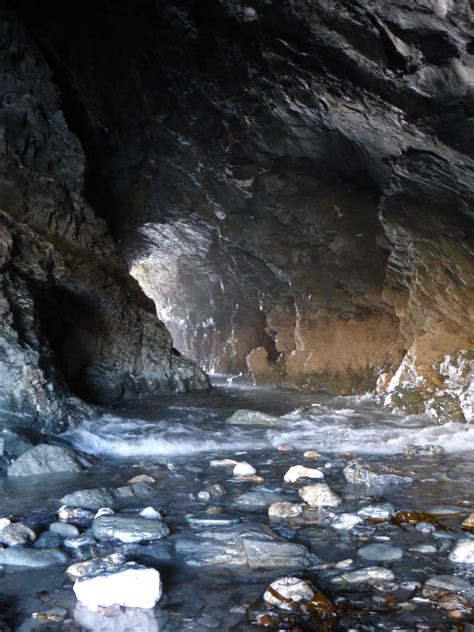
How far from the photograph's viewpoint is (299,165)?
1047 centimetres

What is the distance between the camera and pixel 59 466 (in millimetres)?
4883

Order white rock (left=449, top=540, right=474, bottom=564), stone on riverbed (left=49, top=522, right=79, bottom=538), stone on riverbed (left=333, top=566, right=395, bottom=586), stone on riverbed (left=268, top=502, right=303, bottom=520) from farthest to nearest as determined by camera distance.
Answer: stone on riverbed (left=268, top=502, right=303, bottom=520), stone on riverbed (left=49, top=522, right=79, bottom=538), white rock (left=449, top=540, right=474, bottom=564), stone on riverbed (left=333, top=566, right=395, bottom=586)

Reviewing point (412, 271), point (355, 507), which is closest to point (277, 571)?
point (355, 507)

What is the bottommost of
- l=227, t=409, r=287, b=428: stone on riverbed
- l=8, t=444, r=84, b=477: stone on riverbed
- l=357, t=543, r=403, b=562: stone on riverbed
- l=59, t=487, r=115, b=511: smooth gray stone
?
l=227, t=409, r=287, b=428: stone on riverbed

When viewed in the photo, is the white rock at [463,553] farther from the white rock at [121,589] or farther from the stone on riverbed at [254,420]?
the stone on riverbed at [254,420]

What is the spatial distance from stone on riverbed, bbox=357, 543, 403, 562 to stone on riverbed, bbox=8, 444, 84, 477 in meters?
2.98

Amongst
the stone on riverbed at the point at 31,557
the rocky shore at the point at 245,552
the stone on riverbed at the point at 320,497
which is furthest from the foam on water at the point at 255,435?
the stone on riverbed at the point at 31,557

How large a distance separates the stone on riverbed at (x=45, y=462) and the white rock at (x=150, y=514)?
5.55 feet

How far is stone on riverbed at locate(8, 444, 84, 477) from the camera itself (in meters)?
4.77

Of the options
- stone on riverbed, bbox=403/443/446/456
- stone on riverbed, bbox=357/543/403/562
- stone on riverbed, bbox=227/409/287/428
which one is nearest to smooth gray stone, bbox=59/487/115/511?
stone on riverbed, bbox=357/543/403/562


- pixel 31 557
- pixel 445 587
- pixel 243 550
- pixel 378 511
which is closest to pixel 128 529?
pixel 31 557

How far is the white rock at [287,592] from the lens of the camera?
Result: 7.27 feet

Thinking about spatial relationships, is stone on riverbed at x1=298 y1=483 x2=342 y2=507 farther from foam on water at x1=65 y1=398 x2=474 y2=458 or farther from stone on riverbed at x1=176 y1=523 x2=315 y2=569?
foam on water at x1=65 y1=398 x2=474 y2=458

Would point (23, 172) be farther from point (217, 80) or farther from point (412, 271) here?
point (412, 271)
